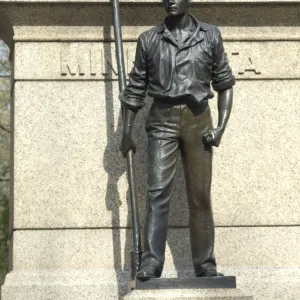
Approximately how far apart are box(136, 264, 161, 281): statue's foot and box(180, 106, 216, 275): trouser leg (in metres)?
0.56

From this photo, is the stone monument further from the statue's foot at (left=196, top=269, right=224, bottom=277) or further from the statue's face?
the statue's face

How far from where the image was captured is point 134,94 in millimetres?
9500

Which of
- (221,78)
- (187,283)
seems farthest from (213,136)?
(187,283)

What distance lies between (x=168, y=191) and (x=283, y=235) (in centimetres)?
170

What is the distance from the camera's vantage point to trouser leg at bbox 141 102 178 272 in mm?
9047

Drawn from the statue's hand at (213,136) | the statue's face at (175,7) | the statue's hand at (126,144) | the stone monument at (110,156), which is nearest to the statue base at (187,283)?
the stone monument at (110,156)

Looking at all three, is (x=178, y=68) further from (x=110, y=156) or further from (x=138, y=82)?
(x=110, y=156)

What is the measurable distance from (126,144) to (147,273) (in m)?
1.43

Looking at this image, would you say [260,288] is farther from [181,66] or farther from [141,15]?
[141,15]

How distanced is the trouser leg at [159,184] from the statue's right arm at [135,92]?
0.30 m

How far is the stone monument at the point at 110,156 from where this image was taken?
10047 millimetres

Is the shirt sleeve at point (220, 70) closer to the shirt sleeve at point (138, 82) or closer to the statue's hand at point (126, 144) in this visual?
the shirt sleeve at point (138, 82)

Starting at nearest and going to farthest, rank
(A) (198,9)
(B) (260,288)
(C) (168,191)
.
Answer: (C) (168,191), (B) (260,288), (A) (198,9)

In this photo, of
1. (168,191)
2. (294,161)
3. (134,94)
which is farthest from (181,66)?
(294,161)
